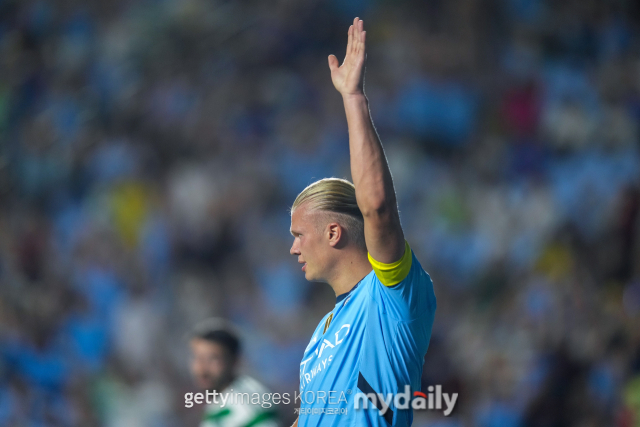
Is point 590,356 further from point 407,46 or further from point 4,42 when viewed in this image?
point 4,42

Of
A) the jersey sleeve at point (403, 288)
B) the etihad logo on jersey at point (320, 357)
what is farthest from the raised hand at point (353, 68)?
the etihad logo on jersey at point (320, 357)

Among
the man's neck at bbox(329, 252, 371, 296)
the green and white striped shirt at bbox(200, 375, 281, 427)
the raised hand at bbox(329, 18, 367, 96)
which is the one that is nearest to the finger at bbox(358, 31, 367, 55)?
the raised hand at bbox(329, 18, 367, 96)

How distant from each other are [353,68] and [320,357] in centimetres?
100

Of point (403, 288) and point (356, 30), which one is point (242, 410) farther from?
point (356, 30)

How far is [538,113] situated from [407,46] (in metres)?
1.74

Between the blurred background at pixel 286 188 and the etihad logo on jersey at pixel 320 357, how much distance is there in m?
3.76

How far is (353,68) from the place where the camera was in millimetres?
2197

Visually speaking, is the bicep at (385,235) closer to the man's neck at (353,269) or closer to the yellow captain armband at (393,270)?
the yellow captain armband at (393,270)

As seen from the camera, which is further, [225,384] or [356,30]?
[225,384]

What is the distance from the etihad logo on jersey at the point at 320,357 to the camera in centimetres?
231

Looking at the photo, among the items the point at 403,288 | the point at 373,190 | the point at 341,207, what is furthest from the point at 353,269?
the point at 373,190

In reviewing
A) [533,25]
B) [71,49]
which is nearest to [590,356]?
[533,25]

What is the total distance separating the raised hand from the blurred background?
14.4 feet

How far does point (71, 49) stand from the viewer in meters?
8.58
